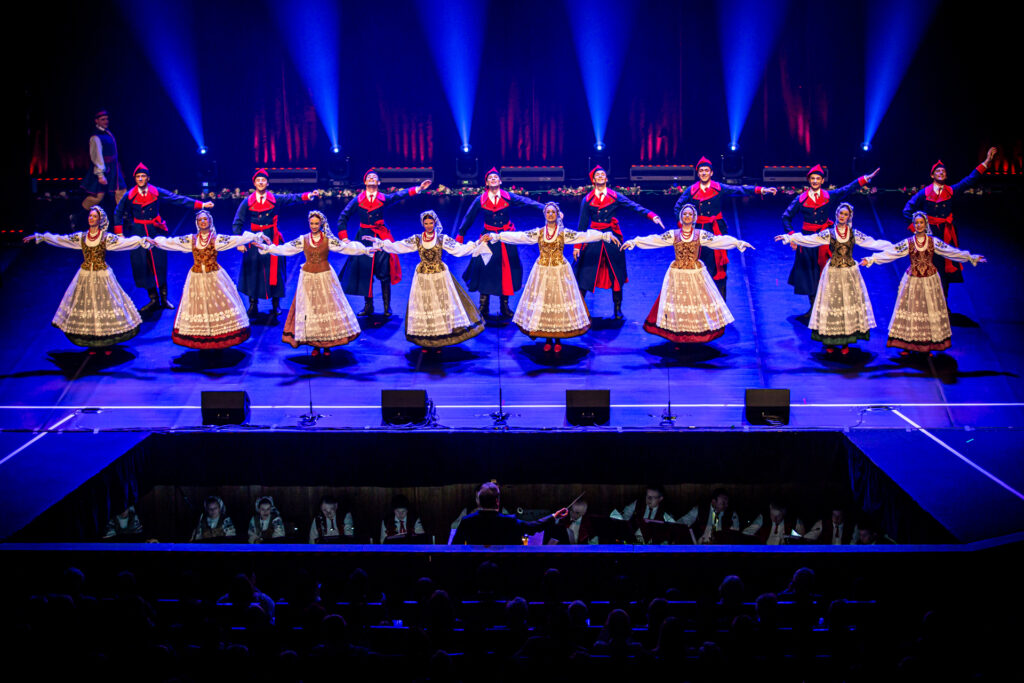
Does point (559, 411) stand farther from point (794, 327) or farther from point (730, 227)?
point (730, 227)

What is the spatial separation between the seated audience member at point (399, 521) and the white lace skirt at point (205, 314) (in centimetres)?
225

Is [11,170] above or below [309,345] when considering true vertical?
above

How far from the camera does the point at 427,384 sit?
307 inches

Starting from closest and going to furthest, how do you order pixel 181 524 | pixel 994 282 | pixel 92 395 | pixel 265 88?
pixel 181 524 < pixel 92 395 < pixel 994 282 < pixel 265 88

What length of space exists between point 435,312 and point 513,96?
17.2 ft

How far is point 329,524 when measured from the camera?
6.98 m

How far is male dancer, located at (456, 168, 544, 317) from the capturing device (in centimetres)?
862

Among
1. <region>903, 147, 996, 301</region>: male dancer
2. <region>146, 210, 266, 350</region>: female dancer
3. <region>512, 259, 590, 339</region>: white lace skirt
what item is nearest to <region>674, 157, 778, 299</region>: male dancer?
<region>903, 147, 996, 301</region>: male dancer

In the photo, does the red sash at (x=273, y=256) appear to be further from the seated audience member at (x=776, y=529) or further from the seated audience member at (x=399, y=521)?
the seated audience member at (x=776, y=529)

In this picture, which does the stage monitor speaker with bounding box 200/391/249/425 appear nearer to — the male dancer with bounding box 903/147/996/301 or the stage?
the stage

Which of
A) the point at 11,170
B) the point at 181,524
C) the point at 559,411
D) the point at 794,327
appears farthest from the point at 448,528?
the point at 11,170

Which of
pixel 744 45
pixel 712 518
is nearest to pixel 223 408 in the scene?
pixel 712 518

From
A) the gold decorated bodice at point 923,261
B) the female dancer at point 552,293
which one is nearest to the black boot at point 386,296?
the female dancer at point 552,293

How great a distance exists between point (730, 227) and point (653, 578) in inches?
256
